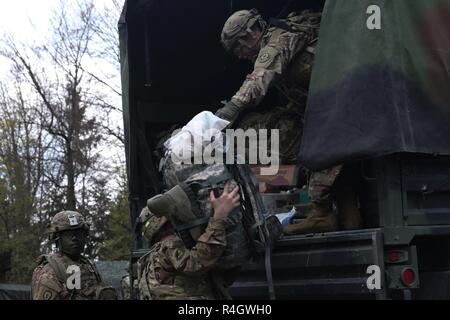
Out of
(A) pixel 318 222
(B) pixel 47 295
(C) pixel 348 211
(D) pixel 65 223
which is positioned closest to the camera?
(C) pixel 348 211

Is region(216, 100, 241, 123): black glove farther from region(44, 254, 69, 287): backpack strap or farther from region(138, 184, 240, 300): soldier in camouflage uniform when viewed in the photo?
region(44, 254, 69, 287): backpack strap

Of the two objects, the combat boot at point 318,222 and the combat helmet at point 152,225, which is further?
the combat boot at point 318,222

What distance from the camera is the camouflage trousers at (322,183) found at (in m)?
4.04

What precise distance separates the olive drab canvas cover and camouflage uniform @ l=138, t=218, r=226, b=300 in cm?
79

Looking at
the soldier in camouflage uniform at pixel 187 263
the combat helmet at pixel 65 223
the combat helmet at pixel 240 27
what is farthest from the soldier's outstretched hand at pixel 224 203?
the combat helmet at pixel 65 223

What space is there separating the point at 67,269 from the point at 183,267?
1.89 m

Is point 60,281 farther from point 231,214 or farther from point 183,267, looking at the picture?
point 231,214

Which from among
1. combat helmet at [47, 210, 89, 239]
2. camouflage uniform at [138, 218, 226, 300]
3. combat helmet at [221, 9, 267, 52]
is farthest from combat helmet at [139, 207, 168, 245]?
combat helmet at [221, 9, 267, 52]

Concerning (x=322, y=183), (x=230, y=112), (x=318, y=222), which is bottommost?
(x=318, y=222)

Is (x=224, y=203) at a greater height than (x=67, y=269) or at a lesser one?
greater

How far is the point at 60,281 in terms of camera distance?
493 centimetres

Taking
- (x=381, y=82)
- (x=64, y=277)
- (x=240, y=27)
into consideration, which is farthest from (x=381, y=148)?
(x=64, y=277)

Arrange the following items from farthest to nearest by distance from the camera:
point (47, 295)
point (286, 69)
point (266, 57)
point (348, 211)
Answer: point (47, 295) < point (286, 69) < point (266, 57) < point (348, 211)

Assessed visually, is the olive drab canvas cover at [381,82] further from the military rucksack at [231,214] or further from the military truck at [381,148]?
the military rucksack at [231,214]
